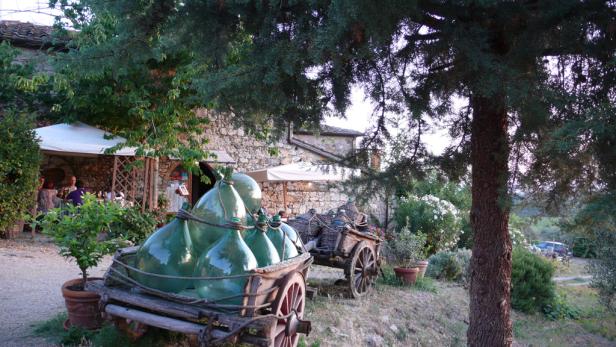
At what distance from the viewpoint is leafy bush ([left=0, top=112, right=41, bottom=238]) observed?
378 inches

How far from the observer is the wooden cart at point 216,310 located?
3.08 metres

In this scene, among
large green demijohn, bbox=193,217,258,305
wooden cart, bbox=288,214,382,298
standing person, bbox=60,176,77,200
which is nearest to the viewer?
large green demijohn, bbox=193,217,258,305

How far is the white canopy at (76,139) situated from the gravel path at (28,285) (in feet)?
6.79

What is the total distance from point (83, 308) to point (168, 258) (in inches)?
58.6

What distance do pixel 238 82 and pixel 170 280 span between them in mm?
1459

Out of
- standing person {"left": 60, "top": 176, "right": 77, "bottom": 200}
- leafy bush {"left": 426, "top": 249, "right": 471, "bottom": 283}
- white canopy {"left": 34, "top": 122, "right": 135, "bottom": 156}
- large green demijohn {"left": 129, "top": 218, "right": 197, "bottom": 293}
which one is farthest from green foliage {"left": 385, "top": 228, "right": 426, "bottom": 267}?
standing person {"left": 60, "top": 176, "right": 77, "bottom": 200}

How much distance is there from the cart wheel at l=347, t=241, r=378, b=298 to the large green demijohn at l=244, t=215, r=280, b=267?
12.3 ft

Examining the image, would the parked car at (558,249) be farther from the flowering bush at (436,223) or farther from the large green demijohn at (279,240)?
the large green demijohn at (279,240)

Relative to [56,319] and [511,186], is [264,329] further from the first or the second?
[56,319]

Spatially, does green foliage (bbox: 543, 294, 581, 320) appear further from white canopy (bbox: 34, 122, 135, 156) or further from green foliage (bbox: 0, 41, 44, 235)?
green foliage (bbox: 0, 41, 44, 235)

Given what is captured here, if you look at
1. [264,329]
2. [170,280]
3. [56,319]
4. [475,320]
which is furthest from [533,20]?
[56,319]

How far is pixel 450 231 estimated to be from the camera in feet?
44.1

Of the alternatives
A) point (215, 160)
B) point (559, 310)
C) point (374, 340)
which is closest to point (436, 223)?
point (559, 310)

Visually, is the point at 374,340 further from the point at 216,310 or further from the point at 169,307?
the point at 169,307
